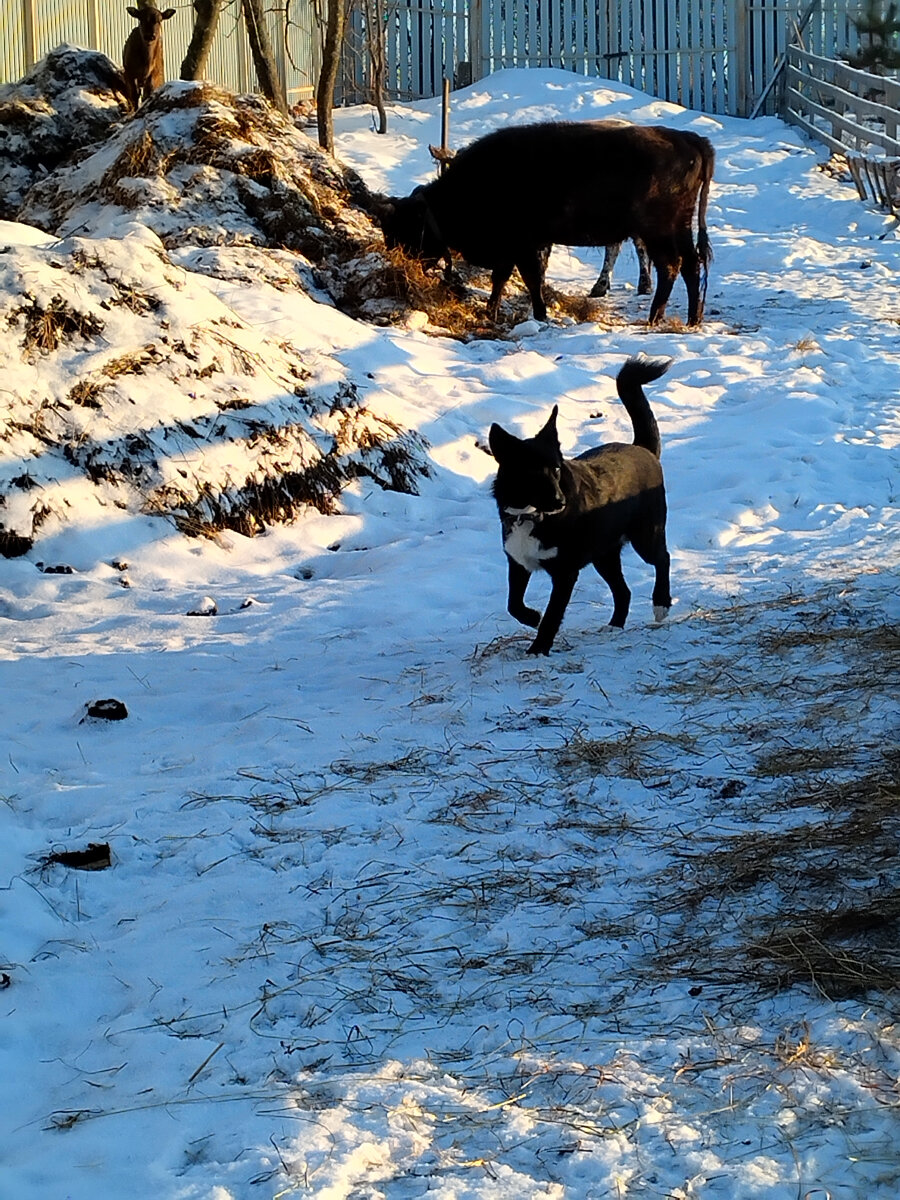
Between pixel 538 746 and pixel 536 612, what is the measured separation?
138 centimetres

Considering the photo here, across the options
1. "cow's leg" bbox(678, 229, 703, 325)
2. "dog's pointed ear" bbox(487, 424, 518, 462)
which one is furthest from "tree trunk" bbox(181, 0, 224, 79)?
"dog's pointed ear" bbox(487, 424, 518, 462)

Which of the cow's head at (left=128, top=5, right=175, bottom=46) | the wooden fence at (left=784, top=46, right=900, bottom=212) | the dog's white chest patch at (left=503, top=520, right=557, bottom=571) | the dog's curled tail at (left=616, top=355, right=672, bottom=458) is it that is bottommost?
the dog's white chest patch at (left=503, top=520, right=557, bottom=571)

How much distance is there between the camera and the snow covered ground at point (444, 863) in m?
2.67

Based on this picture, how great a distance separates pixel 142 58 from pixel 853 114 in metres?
13.5

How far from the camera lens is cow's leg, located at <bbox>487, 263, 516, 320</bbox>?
13336mm

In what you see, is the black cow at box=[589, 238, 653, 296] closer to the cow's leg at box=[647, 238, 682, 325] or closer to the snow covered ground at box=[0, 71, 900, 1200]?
the cow's leg at box=[647, 238, 682, 325]

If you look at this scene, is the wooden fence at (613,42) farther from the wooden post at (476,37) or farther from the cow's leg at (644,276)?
the cow's leg at (644,276)

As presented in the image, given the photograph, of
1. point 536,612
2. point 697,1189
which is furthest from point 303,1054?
point 536,612

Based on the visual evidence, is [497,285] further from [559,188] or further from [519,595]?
[519,595]

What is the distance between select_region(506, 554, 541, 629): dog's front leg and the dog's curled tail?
967 millimetres

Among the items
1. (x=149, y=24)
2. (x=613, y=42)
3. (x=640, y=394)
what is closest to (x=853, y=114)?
(x=613, y=42)

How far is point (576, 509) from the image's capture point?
5730mm

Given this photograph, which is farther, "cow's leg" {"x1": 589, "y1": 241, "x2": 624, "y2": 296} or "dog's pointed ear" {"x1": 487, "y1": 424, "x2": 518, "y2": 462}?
"cow's leg" {"x1": 589, "y1": 241, "x2": 624, "y2": 296}

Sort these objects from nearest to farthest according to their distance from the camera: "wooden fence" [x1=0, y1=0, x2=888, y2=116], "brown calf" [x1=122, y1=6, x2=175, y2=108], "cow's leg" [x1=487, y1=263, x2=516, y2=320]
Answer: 1. "cow's leg" [x1=487, y1=263, x2=516, y2=320]
2. "brown calf" [x1=122, y1=6, x2=175, y2=108]
3. "wooden fence" [x1=0, y1=0, x2=888, y2=116]
